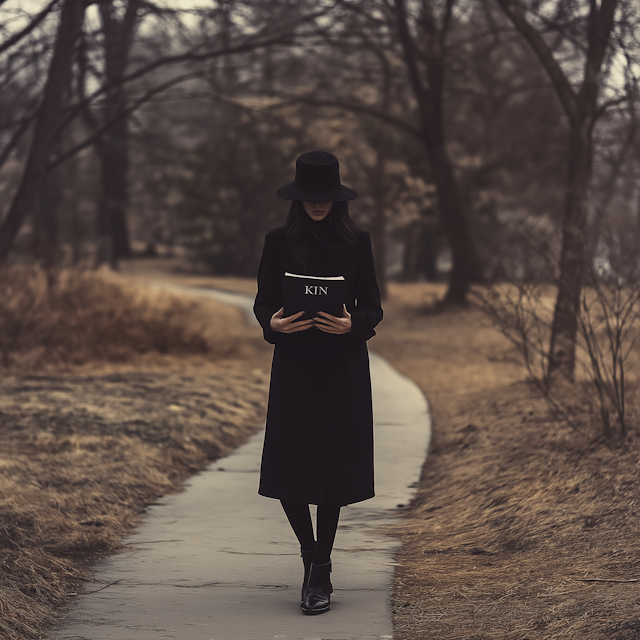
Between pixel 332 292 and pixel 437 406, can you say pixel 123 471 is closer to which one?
pixel 332 292

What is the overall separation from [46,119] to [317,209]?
1104 centimetres

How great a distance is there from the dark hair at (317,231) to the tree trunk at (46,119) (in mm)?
10391

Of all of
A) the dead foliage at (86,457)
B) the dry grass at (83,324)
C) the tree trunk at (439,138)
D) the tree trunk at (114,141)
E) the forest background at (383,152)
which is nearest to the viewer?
the dead foliage at (86,457)

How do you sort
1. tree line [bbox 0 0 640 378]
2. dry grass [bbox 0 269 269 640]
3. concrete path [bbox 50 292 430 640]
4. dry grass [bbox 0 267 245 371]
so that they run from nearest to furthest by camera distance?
concrete path [bbox 50 292 430 640] → dry grass [bbox 0 269 269 640] → tree line [bbox 0 0 640 378] → dry grass [bbox 0 267 245 371]

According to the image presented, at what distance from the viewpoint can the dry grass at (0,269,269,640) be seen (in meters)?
4.59

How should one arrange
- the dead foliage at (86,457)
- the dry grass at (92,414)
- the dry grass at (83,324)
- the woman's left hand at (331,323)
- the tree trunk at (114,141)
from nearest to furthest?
1. the woman's left hand at (331,323)
2. the dead foliage at (86,457)
3. the dry grass at (92,414)
4. the dry grass at (83,324)
5. the tree trunk at (114,141)

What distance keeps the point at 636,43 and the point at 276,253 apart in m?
7.02

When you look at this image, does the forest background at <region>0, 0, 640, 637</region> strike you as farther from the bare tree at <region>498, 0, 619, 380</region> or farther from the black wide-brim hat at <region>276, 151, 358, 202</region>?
the black wide-brim hat at <region>276, 151, 358, 202</region>

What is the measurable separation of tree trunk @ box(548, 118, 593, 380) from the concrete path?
301 cm

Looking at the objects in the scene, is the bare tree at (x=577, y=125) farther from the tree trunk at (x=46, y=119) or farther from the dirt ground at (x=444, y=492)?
the tree trunk at (x=46, y=119)

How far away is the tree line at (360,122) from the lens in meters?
9.82

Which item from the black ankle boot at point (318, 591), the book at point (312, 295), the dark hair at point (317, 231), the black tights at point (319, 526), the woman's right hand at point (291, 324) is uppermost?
the dark hair at point (317, 231)

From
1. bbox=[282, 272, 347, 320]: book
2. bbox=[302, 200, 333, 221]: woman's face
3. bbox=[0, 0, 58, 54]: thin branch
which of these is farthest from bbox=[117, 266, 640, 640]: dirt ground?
bbox=[0, 0, 58, 54]: thin branch

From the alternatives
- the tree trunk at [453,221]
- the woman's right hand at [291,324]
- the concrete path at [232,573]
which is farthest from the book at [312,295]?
the tree trunk at [453,221]
